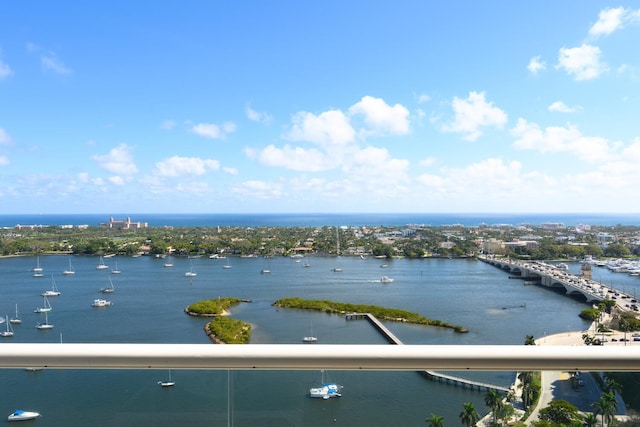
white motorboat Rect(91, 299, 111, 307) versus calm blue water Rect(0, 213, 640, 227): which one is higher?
calm blue water Rect(0, 213, 640, 227)

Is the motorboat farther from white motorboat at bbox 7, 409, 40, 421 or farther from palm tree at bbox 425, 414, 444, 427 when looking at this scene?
palm tree at bbox 425, 414, 444, 427

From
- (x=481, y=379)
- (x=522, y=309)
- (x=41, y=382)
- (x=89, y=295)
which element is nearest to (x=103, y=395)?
(x=41, y=382)

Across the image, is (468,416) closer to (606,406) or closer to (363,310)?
(606,406)

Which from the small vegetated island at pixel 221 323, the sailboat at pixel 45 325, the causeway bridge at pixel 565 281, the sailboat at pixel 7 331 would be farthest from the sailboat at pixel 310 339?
the causeway bridge at pixel 565 281

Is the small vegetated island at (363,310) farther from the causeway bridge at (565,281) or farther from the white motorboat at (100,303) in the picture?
the causeway bridge at (565,281)

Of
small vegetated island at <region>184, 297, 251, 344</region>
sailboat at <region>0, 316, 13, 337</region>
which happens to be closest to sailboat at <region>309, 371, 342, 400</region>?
small vegetated island at <region>184, 297, 251, 344</region>

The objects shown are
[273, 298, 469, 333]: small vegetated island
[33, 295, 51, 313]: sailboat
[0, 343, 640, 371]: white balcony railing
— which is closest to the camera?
[0, 343, 640, 371]: white balcony railing

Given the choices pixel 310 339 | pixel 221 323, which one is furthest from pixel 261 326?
pixel 310 339
